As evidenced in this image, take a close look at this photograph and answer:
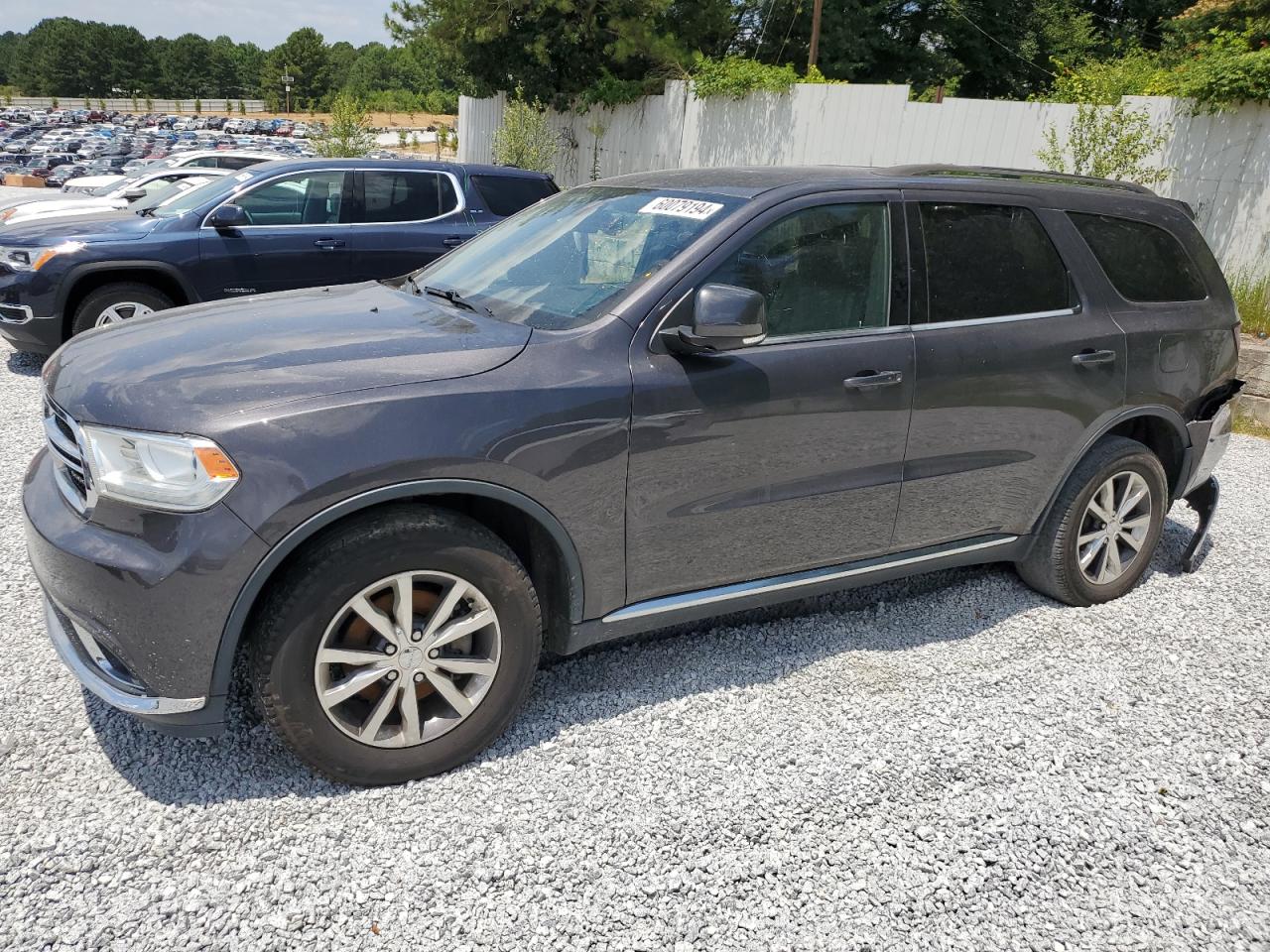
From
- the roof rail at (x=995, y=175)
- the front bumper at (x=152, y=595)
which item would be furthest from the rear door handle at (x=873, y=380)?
the front bumper at (x=152, y=595)

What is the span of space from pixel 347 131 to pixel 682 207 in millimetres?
18790

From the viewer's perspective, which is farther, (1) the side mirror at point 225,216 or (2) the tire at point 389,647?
(1) the side mirror at point 225,216

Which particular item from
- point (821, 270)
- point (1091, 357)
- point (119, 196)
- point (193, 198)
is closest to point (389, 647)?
point (821, 270)

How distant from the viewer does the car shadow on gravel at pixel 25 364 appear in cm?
782

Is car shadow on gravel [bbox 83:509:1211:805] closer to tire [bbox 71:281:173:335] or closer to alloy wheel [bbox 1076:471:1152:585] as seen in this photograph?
alloy wheel [bbox 1076:471:1152:585]

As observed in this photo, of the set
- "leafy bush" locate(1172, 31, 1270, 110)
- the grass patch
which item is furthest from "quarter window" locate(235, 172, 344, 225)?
"leafy bush" locate(1172, 31, 1270, 110)

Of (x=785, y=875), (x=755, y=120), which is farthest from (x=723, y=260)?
(x=755, y=120)

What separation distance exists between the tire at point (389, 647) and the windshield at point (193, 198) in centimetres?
623

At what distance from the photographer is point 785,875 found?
259 centimetres

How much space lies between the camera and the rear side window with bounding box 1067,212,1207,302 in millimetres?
4027

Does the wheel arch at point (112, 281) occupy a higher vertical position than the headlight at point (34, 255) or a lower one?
lower

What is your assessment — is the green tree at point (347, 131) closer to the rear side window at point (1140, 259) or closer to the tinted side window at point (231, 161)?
the tinted side window at point (231, 161)

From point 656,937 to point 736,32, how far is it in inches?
1101

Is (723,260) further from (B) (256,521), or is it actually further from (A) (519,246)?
(B) (256,521)
